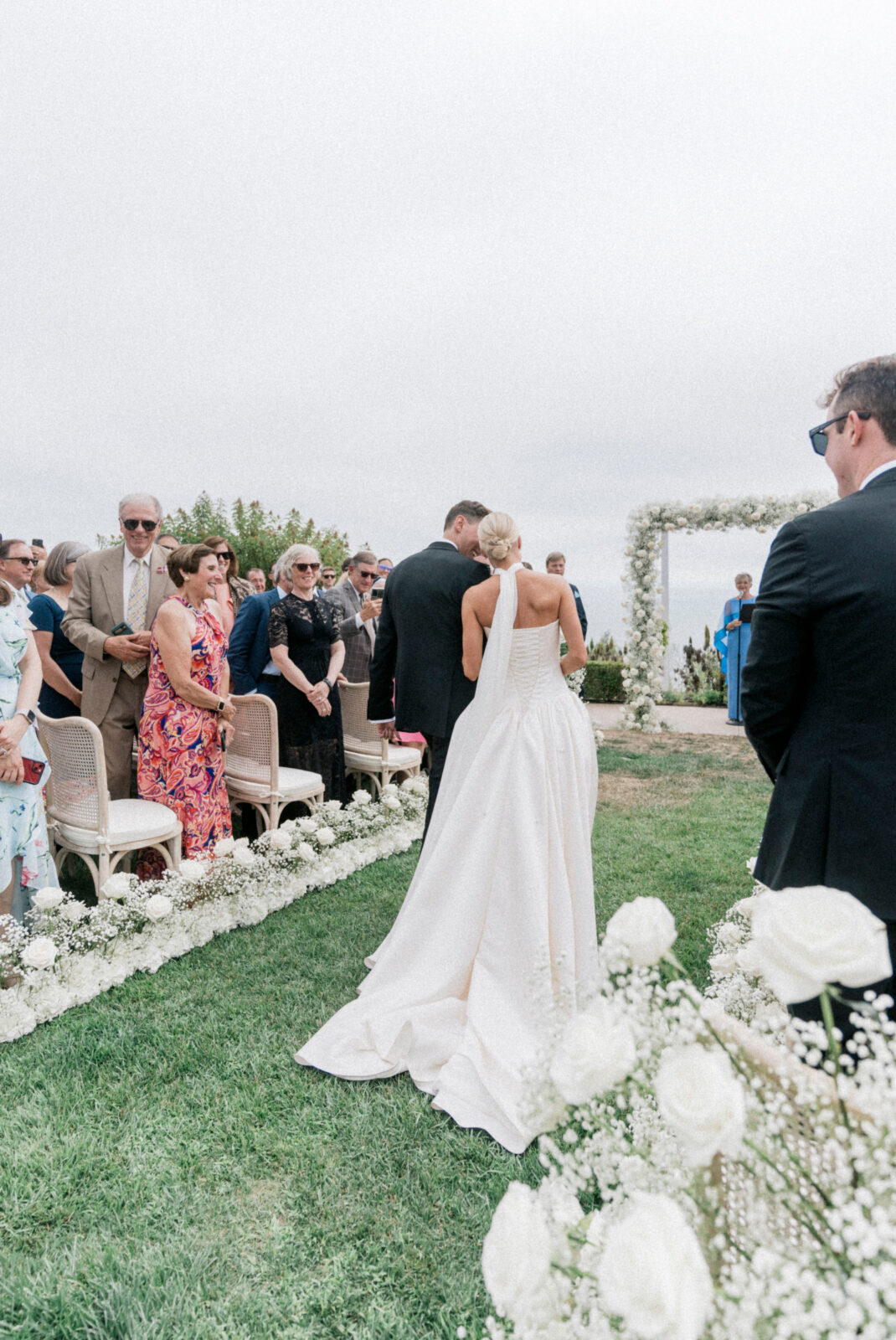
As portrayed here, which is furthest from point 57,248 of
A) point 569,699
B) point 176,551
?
point 569,699

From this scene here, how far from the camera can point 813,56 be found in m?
4.95

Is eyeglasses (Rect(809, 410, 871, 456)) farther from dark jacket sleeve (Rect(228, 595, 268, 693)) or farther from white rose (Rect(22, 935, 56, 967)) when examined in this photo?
dark jacket sleeve (Rect(228, 595, 268, 693))

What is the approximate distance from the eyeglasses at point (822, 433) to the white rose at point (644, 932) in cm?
177

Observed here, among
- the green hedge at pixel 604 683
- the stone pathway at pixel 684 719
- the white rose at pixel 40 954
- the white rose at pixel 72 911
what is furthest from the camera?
the green hedge at pixel 604 683

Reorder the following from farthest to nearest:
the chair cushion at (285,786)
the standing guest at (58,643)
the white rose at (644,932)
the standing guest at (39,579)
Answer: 1. the standing guest at (39,579)
2. the standing guest at (58,643)
3. the chair cushion at (285,786)
4. the white rose at (644,932)

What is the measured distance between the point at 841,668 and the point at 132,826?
11.9ft

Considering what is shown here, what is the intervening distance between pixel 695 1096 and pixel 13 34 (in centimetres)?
859

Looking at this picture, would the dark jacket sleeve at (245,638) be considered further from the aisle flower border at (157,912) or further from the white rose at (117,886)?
the white rose at (117,886)

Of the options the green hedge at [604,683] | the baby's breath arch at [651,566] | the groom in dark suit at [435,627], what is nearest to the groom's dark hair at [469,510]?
the groom in dark suit at [435,627]

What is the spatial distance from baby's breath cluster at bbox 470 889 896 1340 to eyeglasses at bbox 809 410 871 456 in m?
1.75

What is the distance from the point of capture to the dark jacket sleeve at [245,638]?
5.94 metres

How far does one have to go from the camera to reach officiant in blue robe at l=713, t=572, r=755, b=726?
12.7 m

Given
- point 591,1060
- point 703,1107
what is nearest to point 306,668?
point 591,1060

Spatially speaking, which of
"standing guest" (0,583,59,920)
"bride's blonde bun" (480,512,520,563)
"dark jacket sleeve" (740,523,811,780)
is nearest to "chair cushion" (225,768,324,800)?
"standing guest" (0,583,59,920)
